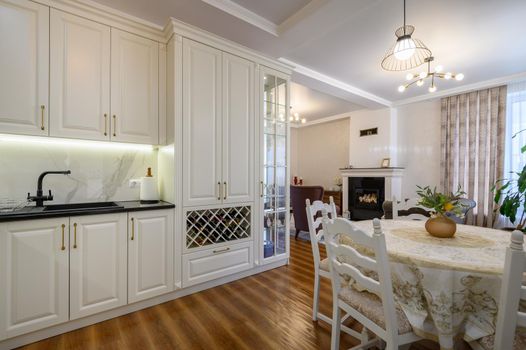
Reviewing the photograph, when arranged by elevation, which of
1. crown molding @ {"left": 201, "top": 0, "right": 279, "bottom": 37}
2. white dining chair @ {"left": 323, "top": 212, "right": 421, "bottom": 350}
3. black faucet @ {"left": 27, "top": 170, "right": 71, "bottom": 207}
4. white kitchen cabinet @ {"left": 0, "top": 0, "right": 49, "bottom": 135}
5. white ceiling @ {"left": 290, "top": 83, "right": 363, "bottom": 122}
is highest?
white ceiling @ {"left": 290, "top": 83, "right": 363, "bottom": 122}

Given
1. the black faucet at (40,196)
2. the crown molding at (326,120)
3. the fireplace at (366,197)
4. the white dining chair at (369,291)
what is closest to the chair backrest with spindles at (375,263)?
the white dining chair at (369,291)

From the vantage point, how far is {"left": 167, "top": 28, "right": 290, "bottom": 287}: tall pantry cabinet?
227 centimetres

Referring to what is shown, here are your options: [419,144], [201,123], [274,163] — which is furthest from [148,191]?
[419,144]

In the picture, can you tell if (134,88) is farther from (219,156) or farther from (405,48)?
(405,48)

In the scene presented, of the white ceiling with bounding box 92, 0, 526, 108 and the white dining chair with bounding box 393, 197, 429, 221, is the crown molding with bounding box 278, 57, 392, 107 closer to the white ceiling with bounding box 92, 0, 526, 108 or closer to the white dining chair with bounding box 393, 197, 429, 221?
the white ceiling with bounding box 92, 0, 526, 108

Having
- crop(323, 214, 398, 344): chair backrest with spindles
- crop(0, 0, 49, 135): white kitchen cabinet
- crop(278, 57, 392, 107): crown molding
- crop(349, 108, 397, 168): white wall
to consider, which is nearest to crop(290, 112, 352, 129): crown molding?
crop(349, 108, 397, 168): white wall

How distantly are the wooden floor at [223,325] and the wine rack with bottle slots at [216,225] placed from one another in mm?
517

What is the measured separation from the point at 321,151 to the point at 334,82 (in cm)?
334

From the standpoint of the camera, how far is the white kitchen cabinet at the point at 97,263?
1.76 m

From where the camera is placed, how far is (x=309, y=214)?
6.19 ft

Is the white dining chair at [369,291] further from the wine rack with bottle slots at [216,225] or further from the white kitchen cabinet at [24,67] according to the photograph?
the white kitchen cabinet at [24,67]

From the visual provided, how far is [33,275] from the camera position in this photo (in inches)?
63.5

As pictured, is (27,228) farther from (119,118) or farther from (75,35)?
(75,35)

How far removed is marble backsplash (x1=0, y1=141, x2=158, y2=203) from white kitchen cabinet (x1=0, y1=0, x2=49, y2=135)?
0.33 m
